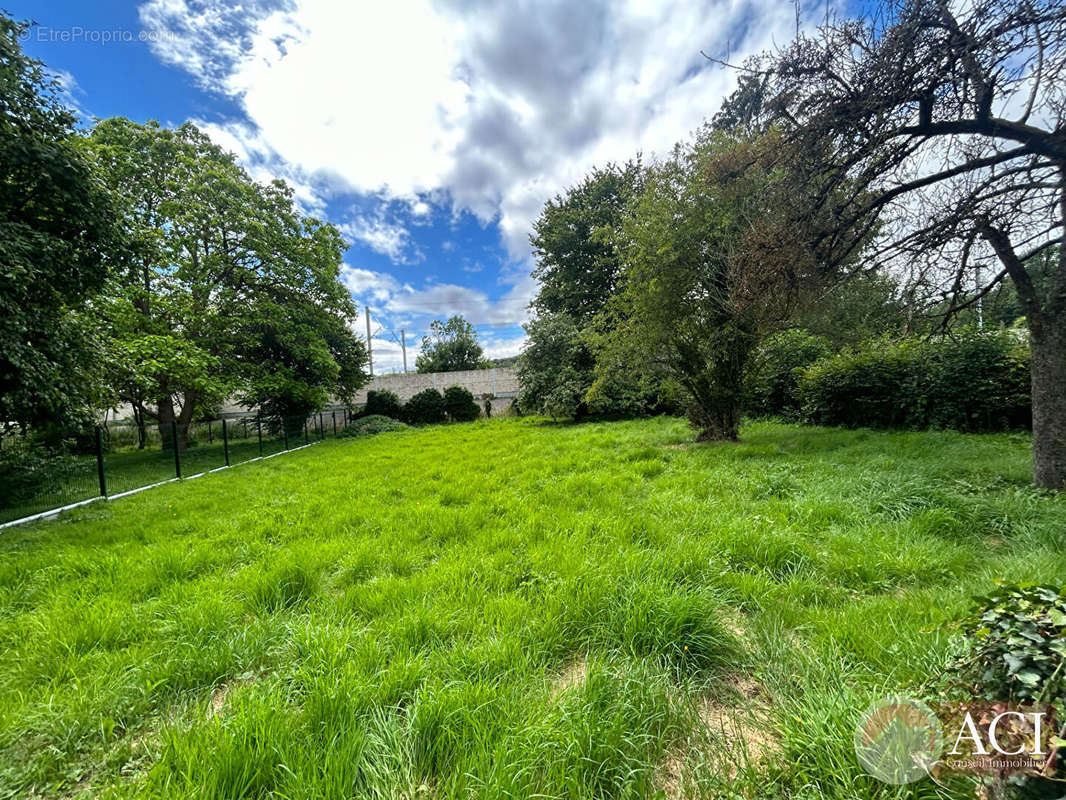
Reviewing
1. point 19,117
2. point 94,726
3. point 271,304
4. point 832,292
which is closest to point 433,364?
point 271,304

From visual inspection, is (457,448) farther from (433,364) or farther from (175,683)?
(433,364)

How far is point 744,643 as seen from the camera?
1.71 meters

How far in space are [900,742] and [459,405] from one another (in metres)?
18.0

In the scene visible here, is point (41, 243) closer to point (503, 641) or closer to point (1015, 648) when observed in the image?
point (503, 641)

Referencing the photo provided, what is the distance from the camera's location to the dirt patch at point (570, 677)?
58.8 inches

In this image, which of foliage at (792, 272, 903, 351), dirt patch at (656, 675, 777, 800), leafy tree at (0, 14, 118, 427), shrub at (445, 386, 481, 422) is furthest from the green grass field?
shrub at (445, 386, 481, 422)

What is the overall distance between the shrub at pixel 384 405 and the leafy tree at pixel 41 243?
1298 centimetres

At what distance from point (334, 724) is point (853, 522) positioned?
390cm

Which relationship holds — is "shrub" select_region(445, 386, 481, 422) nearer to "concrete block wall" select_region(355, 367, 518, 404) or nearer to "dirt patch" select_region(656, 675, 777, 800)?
"concrete block wall" select_region(355, 367, 518, 404)

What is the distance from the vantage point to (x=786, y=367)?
10.2 meters

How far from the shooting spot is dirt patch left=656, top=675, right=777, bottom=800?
3.87 feet

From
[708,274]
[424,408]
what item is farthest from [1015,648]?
[424,408]

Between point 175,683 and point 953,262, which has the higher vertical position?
point 953,262

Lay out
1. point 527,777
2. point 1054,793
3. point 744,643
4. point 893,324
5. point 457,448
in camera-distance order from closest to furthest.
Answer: point 1054,793
point 527,777
point 744,643
point 893,324
point 457,448
